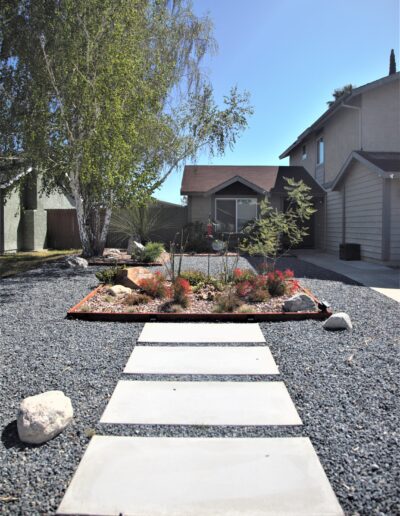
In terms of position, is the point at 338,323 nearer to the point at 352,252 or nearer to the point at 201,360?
the point at 201,360

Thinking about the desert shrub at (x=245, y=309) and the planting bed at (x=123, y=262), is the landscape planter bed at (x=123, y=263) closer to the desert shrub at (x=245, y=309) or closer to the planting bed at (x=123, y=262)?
the planting bed at (x=123, y=262)

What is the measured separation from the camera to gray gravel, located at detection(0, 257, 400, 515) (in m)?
2.31

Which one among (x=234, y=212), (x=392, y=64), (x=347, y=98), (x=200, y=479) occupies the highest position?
(x=392, y=64)

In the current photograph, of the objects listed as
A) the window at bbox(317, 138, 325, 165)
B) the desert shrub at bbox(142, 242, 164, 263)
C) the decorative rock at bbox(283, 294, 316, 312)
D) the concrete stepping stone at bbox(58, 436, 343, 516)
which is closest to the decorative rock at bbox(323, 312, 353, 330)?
the decorative rock at bbox(283, 294, 316, 312)

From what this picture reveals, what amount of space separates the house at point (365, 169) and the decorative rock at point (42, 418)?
33.8 feet

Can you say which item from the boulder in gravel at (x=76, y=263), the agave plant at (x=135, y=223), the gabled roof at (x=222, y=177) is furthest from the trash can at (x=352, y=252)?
the boulder in gravel at (x=76, y=263)

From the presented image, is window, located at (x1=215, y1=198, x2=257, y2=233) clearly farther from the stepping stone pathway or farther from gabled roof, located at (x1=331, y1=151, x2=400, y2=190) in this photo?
the stepping stone pathway

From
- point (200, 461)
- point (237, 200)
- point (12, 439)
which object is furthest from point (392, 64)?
point (12, 439)

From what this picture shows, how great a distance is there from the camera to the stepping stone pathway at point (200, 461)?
2135mm

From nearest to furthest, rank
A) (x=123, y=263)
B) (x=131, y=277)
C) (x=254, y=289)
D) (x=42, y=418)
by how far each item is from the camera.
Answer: (x=42, y=418), (x=254, y=289), (x=131, y=277), (x=123, y=263)

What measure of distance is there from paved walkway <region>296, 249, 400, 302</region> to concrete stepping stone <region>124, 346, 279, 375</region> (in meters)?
3.92

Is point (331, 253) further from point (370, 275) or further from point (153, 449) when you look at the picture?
point (153, 449)

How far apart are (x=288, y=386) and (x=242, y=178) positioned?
49.0ft

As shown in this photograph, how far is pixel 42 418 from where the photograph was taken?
2697mm
